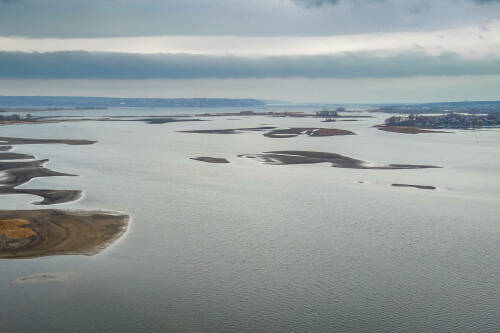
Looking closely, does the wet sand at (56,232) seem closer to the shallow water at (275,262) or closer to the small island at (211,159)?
the shallow water at (275,262)

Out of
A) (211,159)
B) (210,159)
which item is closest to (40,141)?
(210,159)

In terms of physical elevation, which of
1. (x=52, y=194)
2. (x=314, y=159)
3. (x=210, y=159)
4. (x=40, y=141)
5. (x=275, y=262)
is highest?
(x=40, y=141)

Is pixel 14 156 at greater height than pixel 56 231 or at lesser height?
greater

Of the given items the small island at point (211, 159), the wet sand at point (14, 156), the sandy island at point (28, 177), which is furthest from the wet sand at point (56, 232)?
the wet sand at point (14, 156)

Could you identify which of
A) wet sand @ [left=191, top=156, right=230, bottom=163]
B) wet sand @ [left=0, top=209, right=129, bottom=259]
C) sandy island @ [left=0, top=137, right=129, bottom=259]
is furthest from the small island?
wet sand @ [left=0, top=209, right=129, bottom=259]

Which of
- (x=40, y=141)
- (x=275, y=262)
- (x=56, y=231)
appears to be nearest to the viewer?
(x=275, y=262)

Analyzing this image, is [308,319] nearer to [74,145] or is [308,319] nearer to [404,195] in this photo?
[404,195]

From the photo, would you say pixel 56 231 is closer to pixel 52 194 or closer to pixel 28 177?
pixel 52 194
